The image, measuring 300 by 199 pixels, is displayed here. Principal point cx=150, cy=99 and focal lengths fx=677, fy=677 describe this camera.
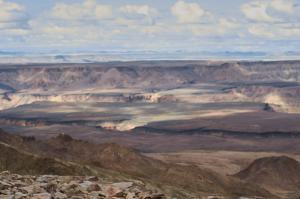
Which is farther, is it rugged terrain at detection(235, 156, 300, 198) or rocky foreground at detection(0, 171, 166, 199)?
rugged terrain at detection(235, 156, 300, 198)

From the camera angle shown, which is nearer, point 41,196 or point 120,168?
point 41,196

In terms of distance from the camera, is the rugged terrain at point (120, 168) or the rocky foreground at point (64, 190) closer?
the rocky foreground at point (64, 190)

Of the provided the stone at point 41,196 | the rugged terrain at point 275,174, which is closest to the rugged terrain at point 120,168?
the rugged terrain at point 275,174

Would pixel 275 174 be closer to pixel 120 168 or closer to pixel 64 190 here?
pixel 120 168

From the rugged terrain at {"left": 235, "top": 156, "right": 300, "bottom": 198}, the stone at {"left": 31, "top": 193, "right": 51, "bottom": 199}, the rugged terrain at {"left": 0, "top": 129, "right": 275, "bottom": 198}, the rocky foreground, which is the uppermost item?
the stone at {"left": 31, "top": 193, "right": 51, "bottom": 199}

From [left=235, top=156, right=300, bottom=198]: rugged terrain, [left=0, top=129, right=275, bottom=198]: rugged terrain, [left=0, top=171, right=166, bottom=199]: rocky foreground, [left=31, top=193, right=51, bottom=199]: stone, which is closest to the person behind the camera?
[left=31, top=193, right=51, bottom=199]: stone

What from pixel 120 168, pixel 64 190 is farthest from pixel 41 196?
pixel 120 168

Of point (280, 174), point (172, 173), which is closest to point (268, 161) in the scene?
point (280, 174)

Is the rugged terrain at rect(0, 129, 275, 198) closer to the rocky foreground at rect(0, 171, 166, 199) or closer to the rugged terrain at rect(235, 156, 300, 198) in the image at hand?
the rugged terrain at rect(235, 156, 300, 198)

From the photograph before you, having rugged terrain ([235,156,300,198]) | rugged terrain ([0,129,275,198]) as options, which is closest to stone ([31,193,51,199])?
rugged terrain ([0,129,275,198])

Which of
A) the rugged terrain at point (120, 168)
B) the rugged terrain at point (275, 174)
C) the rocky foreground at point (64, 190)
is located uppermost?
the rocky foreground at point (64, 190)

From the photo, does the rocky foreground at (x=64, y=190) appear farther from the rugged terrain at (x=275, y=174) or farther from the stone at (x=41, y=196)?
the rugged terrain at (x=275, y=174)
